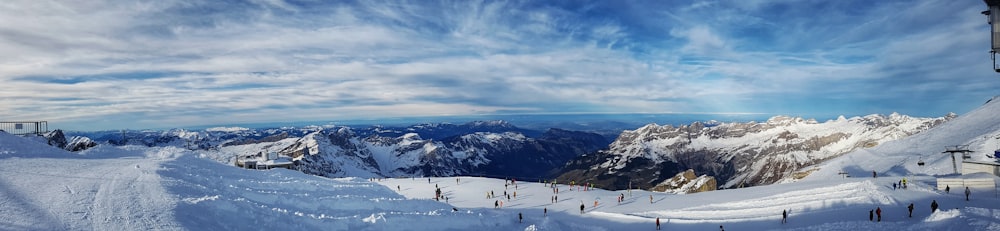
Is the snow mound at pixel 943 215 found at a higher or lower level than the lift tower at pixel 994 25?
lower

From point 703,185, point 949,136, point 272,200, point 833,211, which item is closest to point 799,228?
point 833,211

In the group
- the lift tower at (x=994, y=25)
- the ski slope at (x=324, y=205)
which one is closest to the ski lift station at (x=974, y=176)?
the ski slope at (x=324, y=205)

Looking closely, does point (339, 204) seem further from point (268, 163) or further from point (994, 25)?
point (268, 163)

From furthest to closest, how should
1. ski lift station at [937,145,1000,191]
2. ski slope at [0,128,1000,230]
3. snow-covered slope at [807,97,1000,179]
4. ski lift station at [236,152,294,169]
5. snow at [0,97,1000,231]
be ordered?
ski lift station at [236,152,294,169] < snow-covered slope at [807,97,1000,179] < ski lift station at [937,145,1000,191] < snow at [0,97,1000,231] < ski slope at [0,128,1000,230]

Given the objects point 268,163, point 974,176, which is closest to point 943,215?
point 974,176

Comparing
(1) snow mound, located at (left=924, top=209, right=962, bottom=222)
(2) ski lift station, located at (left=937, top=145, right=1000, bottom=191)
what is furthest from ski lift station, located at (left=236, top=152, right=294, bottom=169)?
(2) ski lift station, located at (left=937, top=145, right=1000, bottom=191)

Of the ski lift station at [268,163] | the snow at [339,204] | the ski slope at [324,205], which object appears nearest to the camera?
the ski slope at [324,205]

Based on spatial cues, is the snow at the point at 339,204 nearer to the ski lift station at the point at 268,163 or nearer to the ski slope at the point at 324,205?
the ski slope at the point at 324,205

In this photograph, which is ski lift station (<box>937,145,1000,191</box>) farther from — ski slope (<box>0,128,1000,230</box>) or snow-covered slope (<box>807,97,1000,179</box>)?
snow-covered slope (<box>807,97,1000,179</box>)

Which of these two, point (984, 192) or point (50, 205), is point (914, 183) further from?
point (50, 205)

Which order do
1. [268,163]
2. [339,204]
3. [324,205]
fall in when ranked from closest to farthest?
[324,205] → [339,204] → [268,163]

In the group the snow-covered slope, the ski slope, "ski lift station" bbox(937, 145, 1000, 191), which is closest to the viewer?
the ski slope

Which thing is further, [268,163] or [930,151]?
[268,163]
